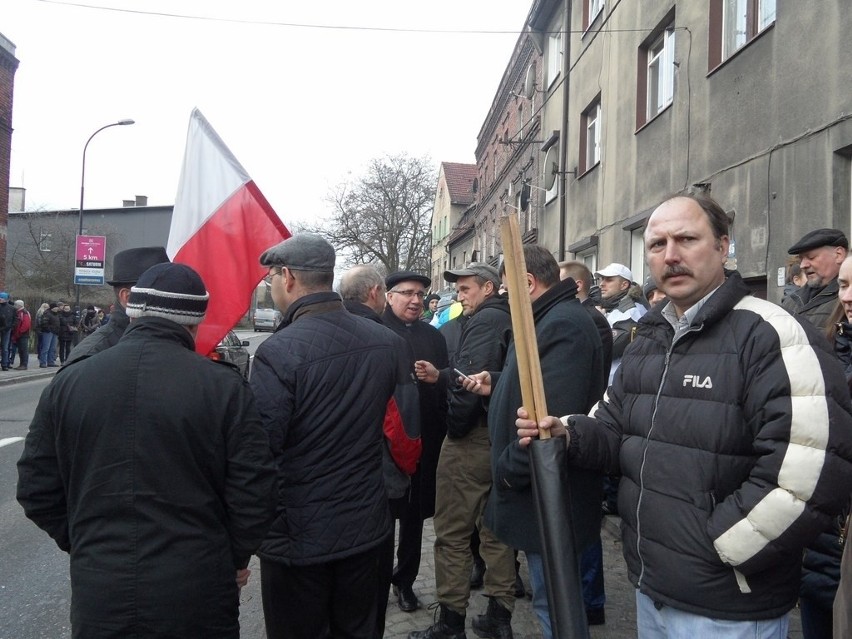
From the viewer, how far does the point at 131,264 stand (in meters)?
3.46

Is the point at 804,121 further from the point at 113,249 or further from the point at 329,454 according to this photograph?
the point at 113,249

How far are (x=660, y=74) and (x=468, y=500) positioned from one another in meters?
9.14

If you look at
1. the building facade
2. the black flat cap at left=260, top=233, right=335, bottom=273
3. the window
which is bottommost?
the black flat cap at left=260, top=233, right=335, bottom=273

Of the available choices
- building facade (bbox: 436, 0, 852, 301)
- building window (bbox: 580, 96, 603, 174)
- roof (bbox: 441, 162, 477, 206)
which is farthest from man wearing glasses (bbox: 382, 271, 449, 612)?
roof (bbox: 441, 162, 477, 206)

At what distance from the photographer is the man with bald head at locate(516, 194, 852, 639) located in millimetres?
1725

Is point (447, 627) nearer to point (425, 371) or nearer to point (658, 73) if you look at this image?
point (425, 371)

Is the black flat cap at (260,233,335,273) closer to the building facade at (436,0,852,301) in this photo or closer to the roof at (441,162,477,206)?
the building facade at (436,0,852,301)

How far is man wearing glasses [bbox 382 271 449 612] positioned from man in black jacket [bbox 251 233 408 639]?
1.42m

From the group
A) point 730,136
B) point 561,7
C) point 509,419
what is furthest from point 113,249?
point 509,419

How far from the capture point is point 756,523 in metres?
1.75

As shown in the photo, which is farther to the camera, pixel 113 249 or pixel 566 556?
pixel 113 249

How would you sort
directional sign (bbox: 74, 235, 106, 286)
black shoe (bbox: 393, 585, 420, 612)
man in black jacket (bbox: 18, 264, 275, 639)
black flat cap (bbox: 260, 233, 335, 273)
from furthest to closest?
directional sign (bbox: 74, 235, 106, 286) → black shoe (bbox: 393, 585, 420, 612) → black flat cap (bbox: 260, 233, 335, 273) → man in black jacket (bbox: 18, 264, 275, 639)

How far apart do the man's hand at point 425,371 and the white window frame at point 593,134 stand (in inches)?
436

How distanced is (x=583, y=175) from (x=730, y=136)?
6.83m
